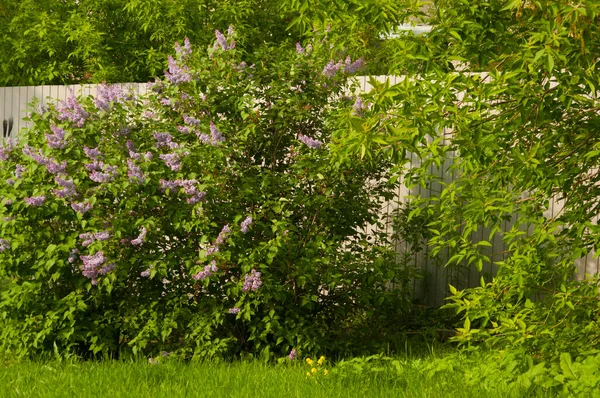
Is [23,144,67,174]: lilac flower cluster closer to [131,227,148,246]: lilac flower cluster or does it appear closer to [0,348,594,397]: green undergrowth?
[131,227,148,246]: lilac flower cluster

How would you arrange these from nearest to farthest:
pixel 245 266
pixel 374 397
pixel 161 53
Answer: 1. pixel 374 397
2. pixel 245 266
3. pixel 161 53

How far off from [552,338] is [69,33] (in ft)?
29.1

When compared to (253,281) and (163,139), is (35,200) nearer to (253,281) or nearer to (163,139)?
(163,139)

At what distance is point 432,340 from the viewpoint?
22.3 feet

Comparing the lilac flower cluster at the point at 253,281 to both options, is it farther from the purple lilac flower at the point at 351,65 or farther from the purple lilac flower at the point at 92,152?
the purple lilac flower at the point at 351,65

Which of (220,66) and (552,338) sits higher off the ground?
(220,66)

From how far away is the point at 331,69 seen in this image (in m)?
6.29

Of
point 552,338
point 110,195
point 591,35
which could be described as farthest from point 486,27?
point 110,195

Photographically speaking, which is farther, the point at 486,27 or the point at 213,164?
the point at 213,164

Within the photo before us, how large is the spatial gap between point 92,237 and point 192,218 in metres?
0.68

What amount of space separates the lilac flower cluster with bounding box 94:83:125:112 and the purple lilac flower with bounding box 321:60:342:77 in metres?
1.48

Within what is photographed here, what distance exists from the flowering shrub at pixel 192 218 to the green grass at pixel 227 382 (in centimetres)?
54

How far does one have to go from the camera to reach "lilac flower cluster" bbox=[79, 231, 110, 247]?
5.80 metres

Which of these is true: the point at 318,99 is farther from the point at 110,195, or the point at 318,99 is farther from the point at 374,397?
the point at 374,397
